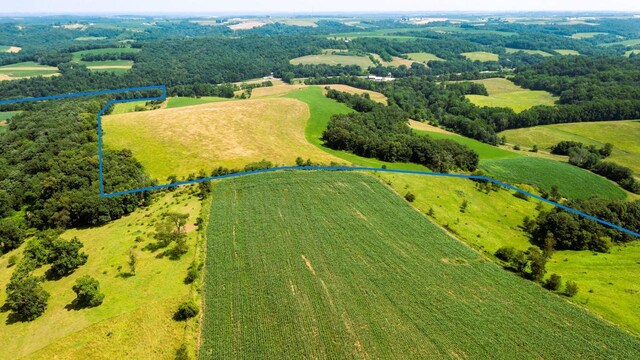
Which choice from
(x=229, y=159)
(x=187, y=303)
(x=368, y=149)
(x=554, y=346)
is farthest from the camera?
(x=368, y=149)

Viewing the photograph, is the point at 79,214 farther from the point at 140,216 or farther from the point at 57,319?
the point at 57,319

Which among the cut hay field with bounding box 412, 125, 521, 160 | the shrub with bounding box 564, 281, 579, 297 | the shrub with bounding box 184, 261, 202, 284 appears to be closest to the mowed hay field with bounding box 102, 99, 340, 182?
the shrub with bounding box 184, 261, 202, 284

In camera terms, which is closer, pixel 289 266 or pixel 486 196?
pixel 289 266

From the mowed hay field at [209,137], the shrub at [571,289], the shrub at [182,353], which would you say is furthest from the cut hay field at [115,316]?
the shrub at [571,289]

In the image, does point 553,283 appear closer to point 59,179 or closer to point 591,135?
point 59,179

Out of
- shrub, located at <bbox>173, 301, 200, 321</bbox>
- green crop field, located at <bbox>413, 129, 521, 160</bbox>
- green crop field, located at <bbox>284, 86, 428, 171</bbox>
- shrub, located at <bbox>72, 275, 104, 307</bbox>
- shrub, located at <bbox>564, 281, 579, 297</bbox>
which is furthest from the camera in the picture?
green crop field, located at <bbox>413, 129, 521, 160</bbox>

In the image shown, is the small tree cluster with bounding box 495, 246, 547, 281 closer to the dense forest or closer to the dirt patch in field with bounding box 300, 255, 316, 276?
the dirt patch in field with bounding box 300, 255, 316, 276

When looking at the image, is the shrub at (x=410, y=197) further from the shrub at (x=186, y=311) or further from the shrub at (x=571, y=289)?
the shrub at (x=186, y=311)

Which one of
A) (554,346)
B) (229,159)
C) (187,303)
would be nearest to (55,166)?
(229,159)
